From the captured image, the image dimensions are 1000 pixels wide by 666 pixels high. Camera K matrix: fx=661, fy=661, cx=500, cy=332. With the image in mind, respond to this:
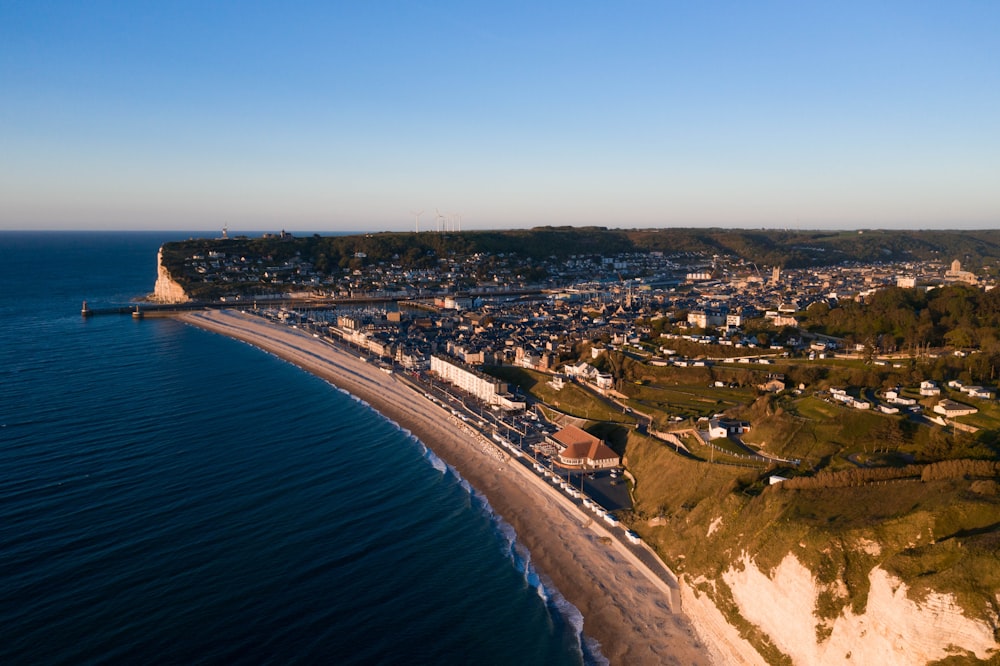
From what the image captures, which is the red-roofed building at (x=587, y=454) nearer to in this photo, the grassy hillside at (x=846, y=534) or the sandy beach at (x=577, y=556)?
the sandy beach at (x=577, y=556)

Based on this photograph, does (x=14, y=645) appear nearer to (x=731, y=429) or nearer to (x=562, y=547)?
(x=562, y=547)

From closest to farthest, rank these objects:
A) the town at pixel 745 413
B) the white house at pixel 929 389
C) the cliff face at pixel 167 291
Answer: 1. the town at pixel 745 413
2. the white house at pixel 929 389
3. the cliff face at pixel 167 291

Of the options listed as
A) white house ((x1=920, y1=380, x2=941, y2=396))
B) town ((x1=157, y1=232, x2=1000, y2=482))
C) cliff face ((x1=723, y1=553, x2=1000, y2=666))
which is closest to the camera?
cliff face ((x1=723, y1=553, x2=1000, y2=666))

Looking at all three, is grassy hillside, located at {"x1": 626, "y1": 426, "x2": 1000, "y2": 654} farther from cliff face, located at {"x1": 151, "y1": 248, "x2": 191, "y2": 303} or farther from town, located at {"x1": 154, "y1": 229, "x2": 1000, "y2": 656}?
cliff face, located at {"x1": 151, "y1": 248, "x2": 191, "y2": 303}

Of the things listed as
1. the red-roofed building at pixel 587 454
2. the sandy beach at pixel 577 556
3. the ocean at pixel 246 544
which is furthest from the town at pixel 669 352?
the ocean at pixel 246 544

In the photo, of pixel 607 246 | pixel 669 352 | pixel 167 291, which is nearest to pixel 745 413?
pixel 669 352

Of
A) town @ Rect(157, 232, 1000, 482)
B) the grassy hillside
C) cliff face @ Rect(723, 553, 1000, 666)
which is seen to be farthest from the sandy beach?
town @ Rect(157, 232, 1000, 482)
